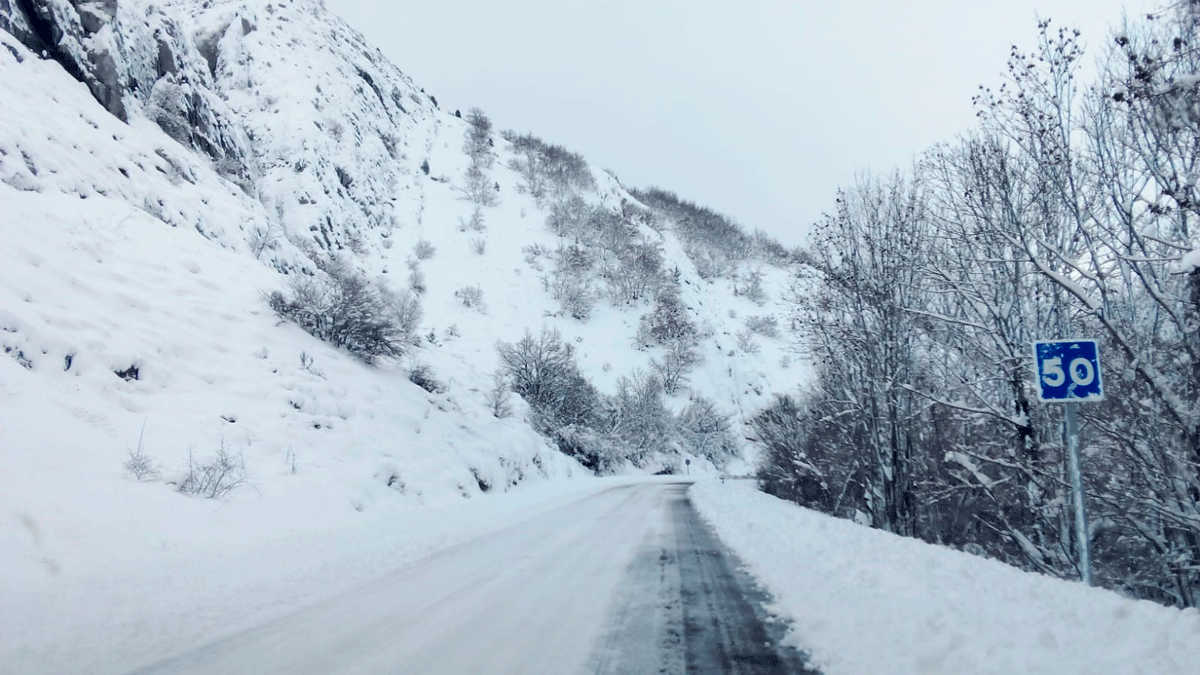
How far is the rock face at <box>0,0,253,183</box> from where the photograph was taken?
20547 millimetres

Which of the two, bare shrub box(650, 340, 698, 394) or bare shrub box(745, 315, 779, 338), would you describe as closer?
bare shrub box(650, 340, 698, 394)

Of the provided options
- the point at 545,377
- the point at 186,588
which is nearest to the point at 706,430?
the point at 545,377

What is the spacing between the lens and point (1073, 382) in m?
6.01

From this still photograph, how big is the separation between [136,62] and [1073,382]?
29.3 meters

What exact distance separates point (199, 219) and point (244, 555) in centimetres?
1593

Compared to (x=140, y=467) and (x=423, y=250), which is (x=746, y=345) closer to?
(x=423, y=250)

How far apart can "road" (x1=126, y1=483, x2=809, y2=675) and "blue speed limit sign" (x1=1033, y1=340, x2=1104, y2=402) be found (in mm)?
3343

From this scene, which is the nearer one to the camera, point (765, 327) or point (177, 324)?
point (177, 324)

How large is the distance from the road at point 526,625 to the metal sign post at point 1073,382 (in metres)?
3.06

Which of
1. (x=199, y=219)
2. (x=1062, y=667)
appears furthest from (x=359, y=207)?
(x=1062, y=667)

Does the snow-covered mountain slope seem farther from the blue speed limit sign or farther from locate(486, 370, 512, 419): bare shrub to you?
the blue speed limit sign

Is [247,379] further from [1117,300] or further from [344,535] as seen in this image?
[1117,300]

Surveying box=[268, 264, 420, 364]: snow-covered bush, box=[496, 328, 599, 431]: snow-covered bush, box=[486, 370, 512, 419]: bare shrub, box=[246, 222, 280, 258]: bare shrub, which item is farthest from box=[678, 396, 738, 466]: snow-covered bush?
box=[268, 264, 420, 364]: snow-covered bush

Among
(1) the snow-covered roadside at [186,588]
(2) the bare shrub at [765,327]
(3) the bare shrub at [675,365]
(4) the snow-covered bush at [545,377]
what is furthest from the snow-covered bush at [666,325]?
(1) the snow-covered roadside at [186,588]
